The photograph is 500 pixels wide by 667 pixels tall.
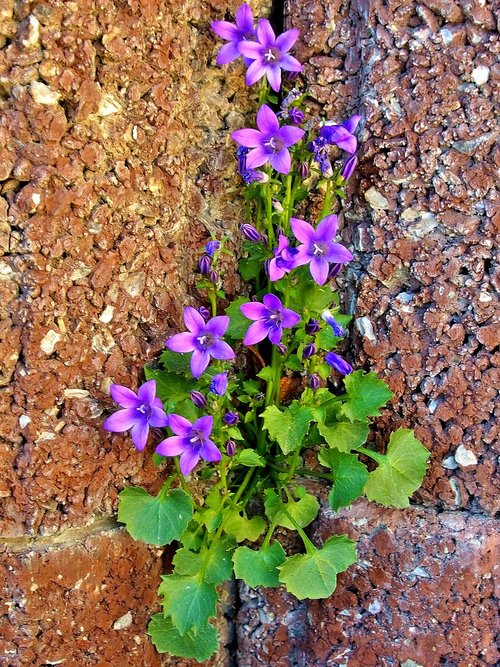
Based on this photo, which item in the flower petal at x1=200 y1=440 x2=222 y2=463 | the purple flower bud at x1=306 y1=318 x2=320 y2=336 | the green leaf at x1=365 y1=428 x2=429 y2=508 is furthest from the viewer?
the green leaf at x1=365 y1=428 x2=429 y2=508

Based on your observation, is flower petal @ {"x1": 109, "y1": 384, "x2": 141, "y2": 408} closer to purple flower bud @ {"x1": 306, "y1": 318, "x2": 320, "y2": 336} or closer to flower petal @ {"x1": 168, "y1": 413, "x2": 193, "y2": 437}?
flower petal @ {"x1": 168, "y1": 413, "x2": 193, "y2": 437}

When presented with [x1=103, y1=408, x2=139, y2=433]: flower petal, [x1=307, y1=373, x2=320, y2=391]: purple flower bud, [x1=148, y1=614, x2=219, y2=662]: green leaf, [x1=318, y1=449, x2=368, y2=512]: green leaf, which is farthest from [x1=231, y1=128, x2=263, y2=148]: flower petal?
[x1=148, y1=614, x2=219, y2=662]: green leaf

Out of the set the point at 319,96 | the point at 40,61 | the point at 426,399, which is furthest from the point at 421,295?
the point at 40,61

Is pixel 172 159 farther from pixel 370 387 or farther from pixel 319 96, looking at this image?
pixel 370 387

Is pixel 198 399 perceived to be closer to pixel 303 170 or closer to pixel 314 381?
pixel 314 381

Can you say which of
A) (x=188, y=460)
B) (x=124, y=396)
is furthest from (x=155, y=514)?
(x=124, y=396)

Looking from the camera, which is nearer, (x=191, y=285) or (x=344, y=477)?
(x=344, y=477)
